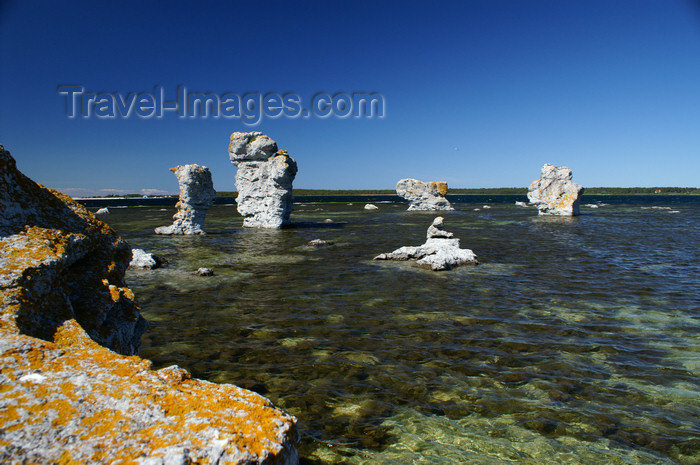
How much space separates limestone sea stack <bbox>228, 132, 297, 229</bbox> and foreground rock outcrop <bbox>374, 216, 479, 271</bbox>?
21.5 metres

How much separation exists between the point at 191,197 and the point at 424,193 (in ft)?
152

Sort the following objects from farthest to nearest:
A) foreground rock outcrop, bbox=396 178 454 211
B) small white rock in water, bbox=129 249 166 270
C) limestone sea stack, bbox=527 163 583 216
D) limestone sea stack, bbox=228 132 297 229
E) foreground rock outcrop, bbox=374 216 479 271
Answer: foreground rock outcrop, bbox=396 178 454 211 < limestone sea stack, bbox=527 163 583 216 < limestone sea stack, bbox=228 132 297 229 < small white rock in water, bbox=129 249 166 270 < foreground rock outcrop, bbox=374 216 479 271

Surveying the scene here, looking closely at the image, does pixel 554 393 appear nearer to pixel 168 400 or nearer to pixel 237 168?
pixel 168 400

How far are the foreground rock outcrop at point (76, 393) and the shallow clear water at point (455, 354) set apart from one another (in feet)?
8.42

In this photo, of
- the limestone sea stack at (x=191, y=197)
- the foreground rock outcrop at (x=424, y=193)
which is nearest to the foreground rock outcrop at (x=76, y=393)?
the limestone sea stack at (x=191, y=197)

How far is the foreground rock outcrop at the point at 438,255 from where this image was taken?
18.0 meters

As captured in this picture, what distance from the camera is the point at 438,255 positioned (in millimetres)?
18359

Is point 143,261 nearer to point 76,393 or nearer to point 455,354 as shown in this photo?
point 455,354

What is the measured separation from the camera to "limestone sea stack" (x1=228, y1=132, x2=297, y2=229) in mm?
40031

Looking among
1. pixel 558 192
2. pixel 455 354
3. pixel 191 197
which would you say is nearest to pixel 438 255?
pixel 455 354

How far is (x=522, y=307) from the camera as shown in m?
11.8


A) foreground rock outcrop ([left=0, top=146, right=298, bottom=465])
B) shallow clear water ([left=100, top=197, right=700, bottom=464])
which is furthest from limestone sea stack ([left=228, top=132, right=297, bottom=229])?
foreground rock outcrop ([left=0, top=146, right=298, bottom=465])

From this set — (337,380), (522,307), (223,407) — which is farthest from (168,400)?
(522,307)

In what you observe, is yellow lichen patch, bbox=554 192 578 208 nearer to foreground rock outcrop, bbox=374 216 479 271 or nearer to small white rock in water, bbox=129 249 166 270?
foreground rock outcrop, bbox=374 216 479 271
